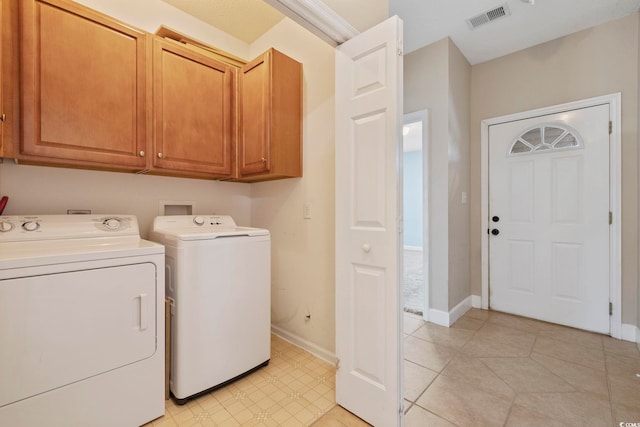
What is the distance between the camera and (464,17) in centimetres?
232

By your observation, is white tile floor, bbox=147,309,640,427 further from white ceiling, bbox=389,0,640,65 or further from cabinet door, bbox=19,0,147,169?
white ceiling, bbox=389,0,640,65

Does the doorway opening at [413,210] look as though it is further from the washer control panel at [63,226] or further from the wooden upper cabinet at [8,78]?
the wooden upper cabinet at [8,78]

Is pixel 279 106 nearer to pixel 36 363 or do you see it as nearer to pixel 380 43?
pixel 380 43

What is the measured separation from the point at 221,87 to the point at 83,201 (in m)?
1.25

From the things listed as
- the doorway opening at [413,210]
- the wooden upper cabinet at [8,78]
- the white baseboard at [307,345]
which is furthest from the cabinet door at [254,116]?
the doorway opening at [413,210]

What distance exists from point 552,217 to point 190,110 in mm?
3367

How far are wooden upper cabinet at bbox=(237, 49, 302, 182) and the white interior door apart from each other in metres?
0.61

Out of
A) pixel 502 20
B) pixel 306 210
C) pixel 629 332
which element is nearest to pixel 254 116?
pixel 306 210

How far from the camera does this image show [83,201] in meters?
1.80

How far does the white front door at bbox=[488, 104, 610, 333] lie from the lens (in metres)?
2.40

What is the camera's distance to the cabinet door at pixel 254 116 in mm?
1952

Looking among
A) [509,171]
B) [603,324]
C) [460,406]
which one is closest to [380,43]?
[460,406]

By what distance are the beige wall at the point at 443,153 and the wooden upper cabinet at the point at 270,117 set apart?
138cm

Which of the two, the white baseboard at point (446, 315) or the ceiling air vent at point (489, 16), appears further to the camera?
the white baseboard at point (446, 315)
